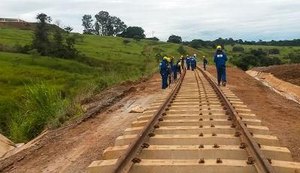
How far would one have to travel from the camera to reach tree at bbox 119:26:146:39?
15750 cm

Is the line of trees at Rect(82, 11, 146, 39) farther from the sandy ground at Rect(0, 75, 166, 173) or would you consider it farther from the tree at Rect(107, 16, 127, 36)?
the sandy ground at Rect(0, 75, 166, 173)

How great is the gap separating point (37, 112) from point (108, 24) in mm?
156012

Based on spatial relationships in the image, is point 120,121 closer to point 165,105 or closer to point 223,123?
point 165,105

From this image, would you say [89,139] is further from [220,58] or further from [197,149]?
[220,58]

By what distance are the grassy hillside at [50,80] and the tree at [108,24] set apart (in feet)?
132

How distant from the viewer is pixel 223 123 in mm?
9164

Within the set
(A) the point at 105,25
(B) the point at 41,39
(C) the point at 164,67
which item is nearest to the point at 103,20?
(A) the point at 105,25

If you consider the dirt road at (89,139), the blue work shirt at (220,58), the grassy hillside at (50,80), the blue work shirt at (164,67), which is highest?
the blue work shirt at (220,58)

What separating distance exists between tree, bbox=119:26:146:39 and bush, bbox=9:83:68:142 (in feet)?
454

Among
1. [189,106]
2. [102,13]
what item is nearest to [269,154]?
[189,106]

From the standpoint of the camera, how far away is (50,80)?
187 ft

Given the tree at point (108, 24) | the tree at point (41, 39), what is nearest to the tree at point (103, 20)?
the tree at point (108, 24)

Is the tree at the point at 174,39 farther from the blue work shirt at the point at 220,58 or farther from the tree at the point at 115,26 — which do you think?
the blue work shirt at the point at 220,58

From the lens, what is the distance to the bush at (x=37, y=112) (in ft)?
53.1
